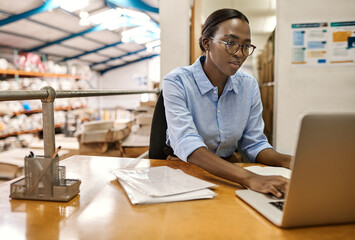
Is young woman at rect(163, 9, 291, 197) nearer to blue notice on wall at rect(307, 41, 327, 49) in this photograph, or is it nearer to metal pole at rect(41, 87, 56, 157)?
metal pole at rect(41, 87, 56, 157)

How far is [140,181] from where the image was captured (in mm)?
932

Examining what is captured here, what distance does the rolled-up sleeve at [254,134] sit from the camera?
4.81 ft

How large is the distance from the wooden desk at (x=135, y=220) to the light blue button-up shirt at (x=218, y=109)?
57 centimetres

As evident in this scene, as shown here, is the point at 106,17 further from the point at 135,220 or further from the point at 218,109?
the point at 135,220

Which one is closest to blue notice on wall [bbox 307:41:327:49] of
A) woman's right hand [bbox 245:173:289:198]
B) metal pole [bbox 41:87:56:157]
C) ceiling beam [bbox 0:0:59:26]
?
woman's right hand [bbox 245:173:289:198]

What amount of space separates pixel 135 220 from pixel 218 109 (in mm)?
877

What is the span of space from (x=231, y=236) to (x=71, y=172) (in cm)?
69

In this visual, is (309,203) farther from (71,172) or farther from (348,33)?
(348,33)

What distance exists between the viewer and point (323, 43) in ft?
8.66

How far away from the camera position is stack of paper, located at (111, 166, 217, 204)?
2.68ft

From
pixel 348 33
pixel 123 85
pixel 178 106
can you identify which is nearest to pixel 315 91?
pixel 348 33

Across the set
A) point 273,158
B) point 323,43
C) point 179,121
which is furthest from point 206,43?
point 323,43

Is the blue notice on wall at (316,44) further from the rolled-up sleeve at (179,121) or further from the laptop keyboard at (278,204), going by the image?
the laptop keyboard at (278,204)

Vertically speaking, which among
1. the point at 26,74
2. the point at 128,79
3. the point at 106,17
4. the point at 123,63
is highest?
the point at 106,17
